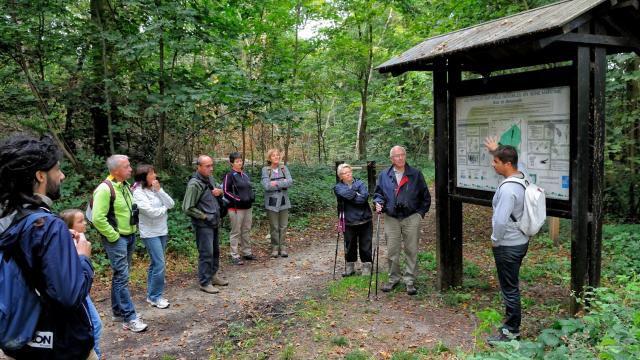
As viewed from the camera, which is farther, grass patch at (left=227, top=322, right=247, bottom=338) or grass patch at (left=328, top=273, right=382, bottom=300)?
grass patch at (left=328, top=273, right=382, bottom=300)

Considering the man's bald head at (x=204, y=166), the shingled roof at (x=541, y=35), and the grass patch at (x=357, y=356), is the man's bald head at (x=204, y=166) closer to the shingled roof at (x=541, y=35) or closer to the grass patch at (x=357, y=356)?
the shingled roof at (x=541, y=35)

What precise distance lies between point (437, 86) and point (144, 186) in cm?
416

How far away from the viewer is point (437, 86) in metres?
5.97

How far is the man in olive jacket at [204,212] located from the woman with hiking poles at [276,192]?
166 centimetres

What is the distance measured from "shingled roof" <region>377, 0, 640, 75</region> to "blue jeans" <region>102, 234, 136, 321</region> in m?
4.16

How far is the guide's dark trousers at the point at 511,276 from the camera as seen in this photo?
441 centimetres

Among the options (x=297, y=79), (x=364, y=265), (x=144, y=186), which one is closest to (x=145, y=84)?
(x=144, y=186)

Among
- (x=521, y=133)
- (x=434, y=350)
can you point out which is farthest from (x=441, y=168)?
(x=434, y=350)

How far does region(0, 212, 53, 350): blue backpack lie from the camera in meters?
2.03

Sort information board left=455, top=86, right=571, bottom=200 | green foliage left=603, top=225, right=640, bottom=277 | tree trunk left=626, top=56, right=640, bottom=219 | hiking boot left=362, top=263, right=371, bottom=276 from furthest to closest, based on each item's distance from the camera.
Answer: tree trunk left=626, top=56, right=640, bottom=219 → hiking boot left=362, top=263, right=371, bottom=276 → green foliage left=603, top=225, right=640, bottom=277 → information board left=455, top=86, right=571, bottom=200

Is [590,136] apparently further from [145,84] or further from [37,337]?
[145,84]

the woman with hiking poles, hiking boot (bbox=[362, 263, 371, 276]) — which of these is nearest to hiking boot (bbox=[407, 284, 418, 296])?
hiking boot (bbox=[362, 263, 371, 276])

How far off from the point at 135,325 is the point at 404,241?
3.70 metres

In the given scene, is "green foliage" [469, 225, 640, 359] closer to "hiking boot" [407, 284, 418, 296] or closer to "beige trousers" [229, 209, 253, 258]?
"hiking boot" [407, 284, 418, 296]
